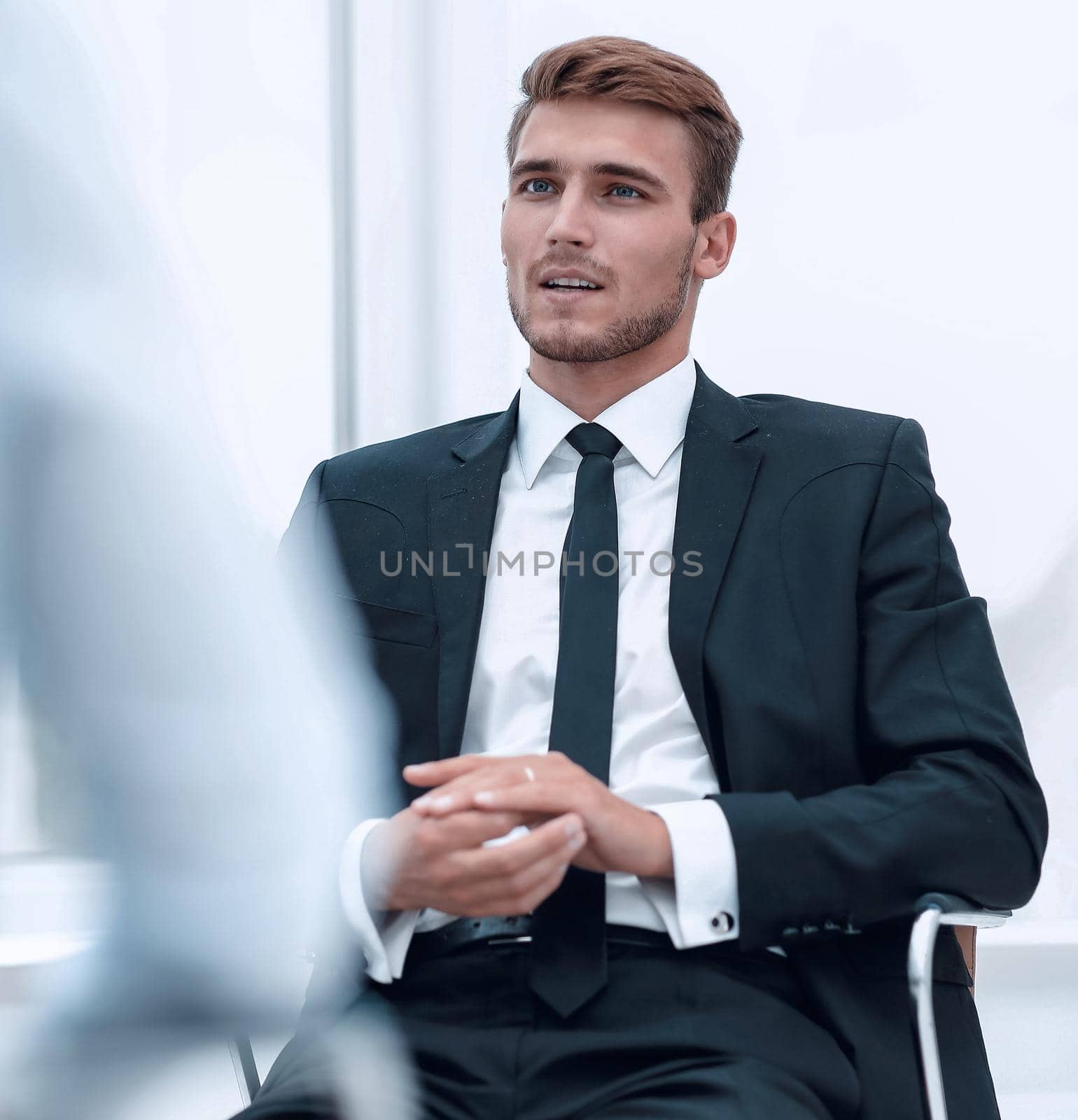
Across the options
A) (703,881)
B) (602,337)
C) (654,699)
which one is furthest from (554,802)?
(602,337)

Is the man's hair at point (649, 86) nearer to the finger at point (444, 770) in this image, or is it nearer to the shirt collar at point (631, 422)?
the shirt collar at point (631, 422)

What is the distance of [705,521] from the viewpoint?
1.37 meters

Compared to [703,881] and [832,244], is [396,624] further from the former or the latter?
[832,244]

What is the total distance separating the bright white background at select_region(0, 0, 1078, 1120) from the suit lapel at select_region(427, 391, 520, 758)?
612 millimetres

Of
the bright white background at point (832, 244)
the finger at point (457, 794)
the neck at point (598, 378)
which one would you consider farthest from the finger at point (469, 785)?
the bright white background at point (832, 244)

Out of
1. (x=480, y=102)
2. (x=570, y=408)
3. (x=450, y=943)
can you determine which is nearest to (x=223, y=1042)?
(x=450, y=943)

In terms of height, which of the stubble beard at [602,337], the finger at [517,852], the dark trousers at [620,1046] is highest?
the stubble beard at [602,337]

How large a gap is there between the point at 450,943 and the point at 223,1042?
2.95ft

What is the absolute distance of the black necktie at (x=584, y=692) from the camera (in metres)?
1.12

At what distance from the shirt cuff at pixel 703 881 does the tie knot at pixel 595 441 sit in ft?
1.56

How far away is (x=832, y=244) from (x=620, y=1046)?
152 centimetres

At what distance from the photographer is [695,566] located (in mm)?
1347

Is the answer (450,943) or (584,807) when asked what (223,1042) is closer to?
(584,807)

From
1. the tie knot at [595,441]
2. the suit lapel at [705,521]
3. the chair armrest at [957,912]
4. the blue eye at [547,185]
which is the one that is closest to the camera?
the chair armrest at [957,912]
